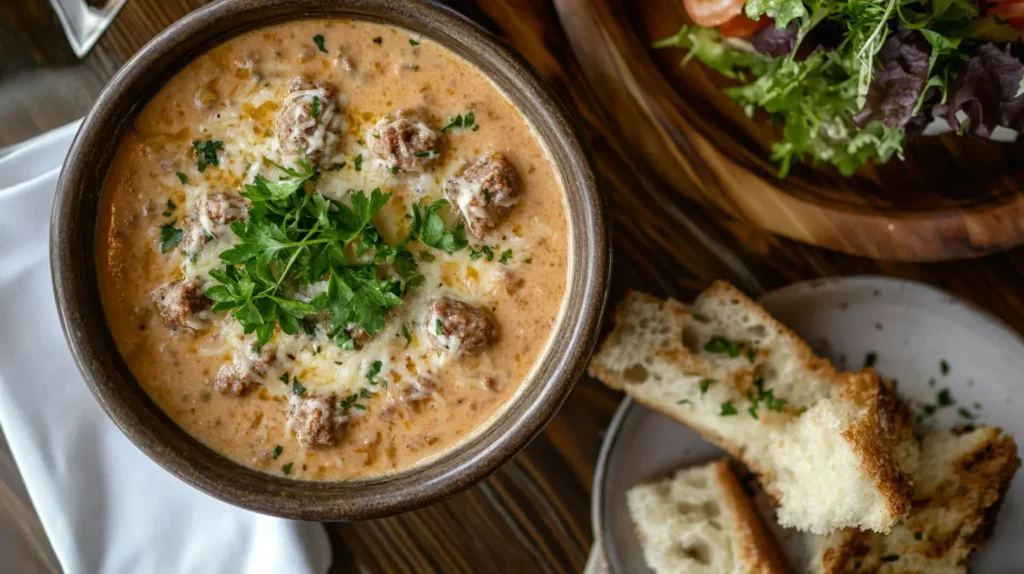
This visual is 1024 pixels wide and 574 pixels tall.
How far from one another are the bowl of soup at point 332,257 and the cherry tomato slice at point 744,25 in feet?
2.38

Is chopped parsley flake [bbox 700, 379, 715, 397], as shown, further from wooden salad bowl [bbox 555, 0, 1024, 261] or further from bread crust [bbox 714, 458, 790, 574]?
wooden salad bowl [bbox 555, 0, 1024, 261]

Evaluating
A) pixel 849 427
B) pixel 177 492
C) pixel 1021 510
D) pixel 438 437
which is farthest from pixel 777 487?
pixel 177 492

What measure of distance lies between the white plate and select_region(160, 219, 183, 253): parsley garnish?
140cm

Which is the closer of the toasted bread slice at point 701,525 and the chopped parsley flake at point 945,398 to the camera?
the toasted bread slice at point 701,525

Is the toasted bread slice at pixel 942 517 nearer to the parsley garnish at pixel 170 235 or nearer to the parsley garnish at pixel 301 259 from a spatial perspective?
the parsley garnish at pixel 301 259

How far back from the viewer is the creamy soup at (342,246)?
7.76ft

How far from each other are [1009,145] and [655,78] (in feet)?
3.94

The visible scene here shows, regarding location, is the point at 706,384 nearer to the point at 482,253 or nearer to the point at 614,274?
the point at 614,274

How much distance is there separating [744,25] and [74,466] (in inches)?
95.2

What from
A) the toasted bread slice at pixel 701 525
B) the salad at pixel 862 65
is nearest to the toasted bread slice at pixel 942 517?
the toasted bread slice at pixel 701 525

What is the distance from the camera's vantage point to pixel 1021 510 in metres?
2.98

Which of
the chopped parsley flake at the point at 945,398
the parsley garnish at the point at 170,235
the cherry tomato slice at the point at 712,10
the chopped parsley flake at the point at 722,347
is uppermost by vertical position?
the parsley garnish at the point at 170,235

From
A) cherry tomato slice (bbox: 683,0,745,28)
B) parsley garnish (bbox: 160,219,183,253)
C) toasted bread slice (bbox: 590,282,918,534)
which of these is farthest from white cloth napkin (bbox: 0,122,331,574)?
cherry tomato slice (bbox: 683,0,745,28)

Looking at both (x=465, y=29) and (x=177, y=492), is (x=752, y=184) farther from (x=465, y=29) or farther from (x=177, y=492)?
(x=177, y=492)
